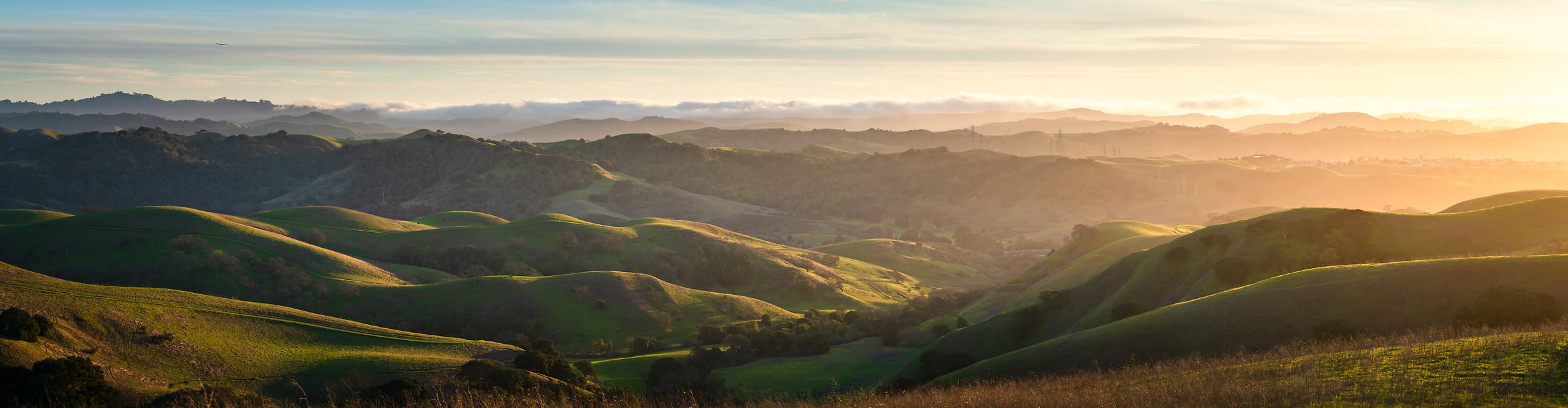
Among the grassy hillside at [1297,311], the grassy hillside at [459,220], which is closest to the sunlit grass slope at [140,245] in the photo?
the grassy hillside at [459,220]

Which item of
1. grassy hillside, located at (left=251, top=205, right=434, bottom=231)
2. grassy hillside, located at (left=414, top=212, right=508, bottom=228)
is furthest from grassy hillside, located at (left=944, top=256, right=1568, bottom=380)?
grassy hillside, located at (left=414, top=212, right=508, bottom=228)

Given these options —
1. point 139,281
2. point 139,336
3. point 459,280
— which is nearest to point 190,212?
point 139,281

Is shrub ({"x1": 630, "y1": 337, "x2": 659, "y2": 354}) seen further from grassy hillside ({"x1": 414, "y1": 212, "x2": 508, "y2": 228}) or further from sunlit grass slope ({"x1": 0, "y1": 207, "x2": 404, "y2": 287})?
grassy hillside ({"x1": 414, "y1": 212, "x2": 508, "y2": 228})

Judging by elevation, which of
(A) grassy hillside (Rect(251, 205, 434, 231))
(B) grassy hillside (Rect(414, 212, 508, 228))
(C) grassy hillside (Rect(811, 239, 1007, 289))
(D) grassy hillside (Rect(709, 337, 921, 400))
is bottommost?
(C) grassy hillside (Rect(811, 239, 1007, 289))

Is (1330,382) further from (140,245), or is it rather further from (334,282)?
(140,245)

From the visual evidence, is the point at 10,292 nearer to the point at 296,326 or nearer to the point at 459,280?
the point at 296,326

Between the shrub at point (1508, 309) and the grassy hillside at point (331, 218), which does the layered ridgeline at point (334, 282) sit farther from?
the shrub at point (1508, 309)
